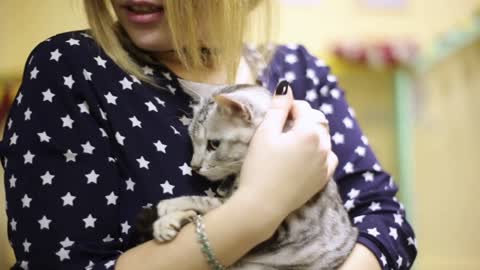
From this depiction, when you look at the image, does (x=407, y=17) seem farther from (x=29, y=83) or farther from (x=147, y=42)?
(x=29, y=83)

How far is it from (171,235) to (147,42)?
0.96ft

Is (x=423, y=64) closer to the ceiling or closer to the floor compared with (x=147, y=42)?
closer to the floor

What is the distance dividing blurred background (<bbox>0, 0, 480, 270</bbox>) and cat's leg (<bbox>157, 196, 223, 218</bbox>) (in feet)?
4.35

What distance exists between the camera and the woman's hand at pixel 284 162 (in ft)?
2.53

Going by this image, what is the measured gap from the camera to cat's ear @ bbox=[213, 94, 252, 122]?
0.85 metres

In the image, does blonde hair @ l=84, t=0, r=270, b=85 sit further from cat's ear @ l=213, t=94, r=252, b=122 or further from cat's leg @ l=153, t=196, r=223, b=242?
cat's leg @ l=153, t=196, r=223, b=242

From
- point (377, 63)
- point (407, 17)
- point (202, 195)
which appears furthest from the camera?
point (407, 17)

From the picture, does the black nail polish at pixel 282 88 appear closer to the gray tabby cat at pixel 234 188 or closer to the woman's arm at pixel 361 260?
the gray tabby cat at pixel 234 188

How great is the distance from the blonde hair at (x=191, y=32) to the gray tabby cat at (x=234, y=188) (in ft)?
0.17

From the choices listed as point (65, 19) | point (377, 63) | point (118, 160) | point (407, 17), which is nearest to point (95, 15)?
point (65, 19)

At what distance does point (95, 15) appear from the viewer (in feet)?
2.89

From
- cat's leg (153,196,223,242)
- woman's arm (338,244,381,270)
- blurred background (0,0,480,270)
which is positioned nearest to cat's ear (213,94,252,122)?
cat's leg (153,196,223,242)

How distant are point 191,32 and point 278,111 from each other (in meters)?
0.17

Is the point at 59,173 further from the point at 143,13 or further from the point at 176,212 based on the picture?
the point at 143,13
